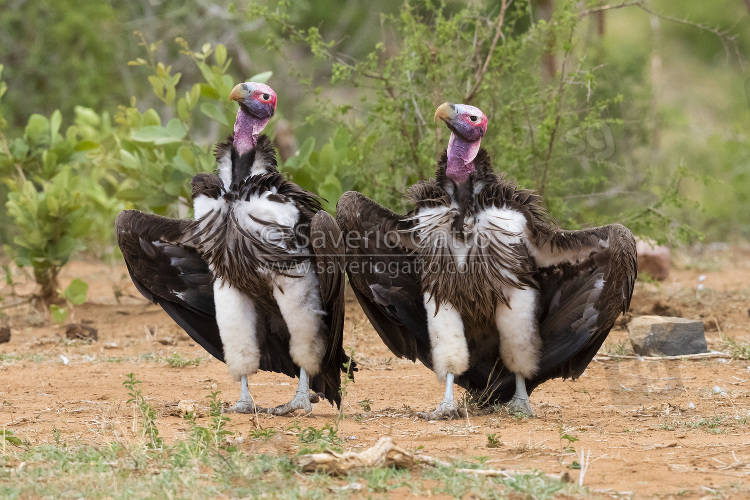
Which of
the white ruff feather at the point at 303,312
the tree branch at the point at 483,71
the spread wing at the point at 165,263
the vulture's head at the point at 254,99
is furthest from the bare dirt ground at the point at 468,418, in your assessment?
the tree branch at the point at 483,71

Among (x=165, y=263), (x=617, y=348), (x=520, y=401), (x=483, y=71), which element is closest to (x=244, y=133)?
(x=165, y=263)

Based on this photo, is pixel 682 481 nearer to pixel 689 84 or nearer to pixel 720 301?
pixel 720 301

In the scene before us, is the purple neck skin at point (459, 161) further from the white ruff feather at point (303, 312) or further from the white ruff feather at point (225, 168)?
the white ruff feather at point (225, 168)

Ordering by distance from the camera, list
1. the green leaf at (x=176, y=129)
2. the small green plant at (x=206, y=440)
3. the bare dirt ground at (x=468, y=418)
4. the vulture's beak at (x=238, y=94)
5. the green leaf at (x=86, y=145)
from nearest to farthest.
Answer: the small green plant at (x=206, y=440)
the bare dirt ground at (x=468, y=418)
the vulture's beak at (x=238, y=94)
the green leaf at (x=176, y=129)
the green leaf at (x=86, y=145)

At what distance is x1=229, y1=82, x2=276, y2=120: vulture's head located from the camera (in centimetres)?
471

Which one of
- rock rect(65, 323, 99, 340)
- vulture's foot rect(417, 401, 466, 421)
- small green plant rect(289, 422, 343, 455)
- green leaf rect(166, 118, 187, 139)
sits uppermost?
green leaf rect(166, 118, 187, 139)

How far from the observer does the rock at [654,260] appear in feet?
28.2

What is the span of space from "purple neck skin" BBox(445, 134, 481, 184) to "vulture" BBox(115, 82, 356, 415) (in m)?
0.75

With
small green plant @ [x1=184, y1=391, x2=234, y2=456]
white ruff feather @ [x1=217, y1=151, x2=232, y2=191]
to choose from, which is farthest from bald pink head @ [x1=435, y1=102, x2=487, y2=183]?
small green plant @ [x1=184, y1=391, x2=234, y2=456]

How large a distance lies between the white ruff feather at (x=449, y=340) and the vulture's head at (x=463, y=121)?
0.90m

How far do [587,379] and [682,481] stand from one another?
2554 millimetres

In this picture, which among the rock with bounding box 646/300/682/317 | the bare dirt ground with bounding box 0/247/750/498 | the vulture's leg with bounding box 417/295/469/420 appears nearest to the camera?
the bare dirt ground with bounding box 0/247/750/498

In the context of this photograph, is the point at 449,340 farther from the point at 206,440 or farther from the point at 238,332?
the point at 206,440

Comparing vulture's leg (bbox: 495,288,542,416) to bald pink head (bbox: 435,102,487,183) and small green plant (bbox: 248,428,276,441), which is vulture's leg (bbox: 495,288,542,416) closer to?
bald pink head (bbox: 435,102,487,183)
